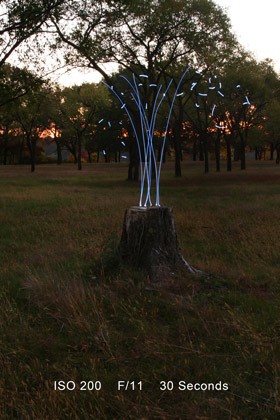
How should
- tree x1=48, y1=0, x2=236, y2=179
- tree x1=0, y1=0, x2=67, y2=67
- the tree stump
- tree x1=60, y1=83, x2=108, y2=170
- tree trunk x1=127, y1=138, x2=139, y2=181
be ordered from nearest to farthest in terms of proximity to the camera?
the tree stump, tree x1=0, y1=0, x2=67, y2=67, tree x1=48, y1=0, x2=236, y2=179, tree trunk x1=127, y1=138, x2=139, y2=181, tree x1=60, y1=83, x2=108, y2=170

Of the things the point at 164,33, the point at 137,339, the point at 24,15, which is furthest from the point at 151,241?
the point at 164,33

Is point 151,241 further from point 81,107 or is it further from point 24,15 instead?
point 81,107

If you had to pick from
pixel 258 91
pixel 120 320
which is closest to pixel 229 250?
pixel 120 320

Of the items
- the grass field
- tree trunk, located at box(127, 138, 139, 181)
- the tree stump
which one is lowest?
the grass field

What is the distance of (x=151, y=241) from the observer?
19.9ft

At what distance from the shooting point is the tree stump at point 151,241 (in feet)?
19.8

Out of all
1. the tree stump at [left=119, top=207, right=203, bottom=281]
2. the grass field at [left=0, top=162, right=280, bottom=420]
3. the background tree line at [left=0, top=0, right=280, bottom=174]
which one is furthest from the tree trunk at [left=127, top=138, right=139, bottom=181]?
the tree stump at [left=119, top=207, right=203, bottom=281]

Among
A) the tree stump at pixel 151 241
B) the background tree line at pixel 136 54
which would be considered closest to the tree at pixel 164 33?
the background tree line at pixel 136 54

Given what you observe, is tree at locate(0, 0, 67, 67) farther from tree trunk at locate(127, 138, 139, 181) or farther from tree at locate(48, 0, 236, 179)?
tree trunk at locate(127, 138, 139, 181)

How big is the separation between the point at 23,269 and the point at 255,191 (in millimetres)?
19410

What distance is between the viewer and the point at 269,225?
1094 cm

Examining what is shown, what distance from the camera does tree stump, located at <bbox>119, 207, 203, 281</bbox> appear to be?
6.03m

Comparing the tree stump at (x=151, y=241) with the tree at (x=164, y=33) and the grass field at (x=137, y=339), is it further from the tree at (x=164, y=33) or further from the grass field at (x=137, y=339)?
the tree at (x=164, y=33)

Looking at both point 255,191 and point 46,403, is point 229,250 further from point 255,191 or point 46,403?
point 255,191
